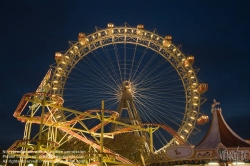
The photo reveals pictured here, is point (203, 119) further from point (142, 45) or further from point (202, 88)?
point (142, 45)

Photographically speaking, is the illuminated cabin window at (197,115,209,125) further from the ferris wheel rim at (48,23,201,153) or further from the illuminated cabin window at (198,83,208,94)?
the illuminated cabin window at (198,83,208,94)

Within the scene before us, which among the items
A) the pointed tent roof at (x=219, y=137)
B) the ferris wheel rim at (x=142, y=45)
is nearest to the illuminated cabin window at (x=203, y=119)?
the ferris wheel rim at (x=142, y=45)

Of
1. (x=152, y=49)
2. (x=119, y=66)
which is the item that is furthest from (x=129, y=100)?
(x=152, y=49)

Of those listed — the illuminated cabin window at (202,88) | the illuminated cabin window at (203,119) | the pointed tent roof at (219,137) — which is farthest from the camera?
the illuminated cabin window at (202,88)

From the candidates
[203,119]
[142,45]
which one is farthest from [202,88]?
[142,45]

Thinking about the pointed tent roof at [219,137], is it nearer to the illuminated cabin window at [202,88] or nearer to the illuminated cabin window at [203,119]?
the illuminated cabin window at [203,119]

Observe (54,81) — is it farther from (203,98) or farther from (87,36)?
(203,98)

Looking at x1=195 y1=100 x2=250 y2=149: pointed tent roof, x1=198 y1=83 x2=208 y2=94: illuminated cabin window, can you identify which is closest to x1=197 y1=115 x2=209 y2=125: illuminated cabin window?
x1=198 y1=83 x2=208 y2=94: illuminated cabin window
